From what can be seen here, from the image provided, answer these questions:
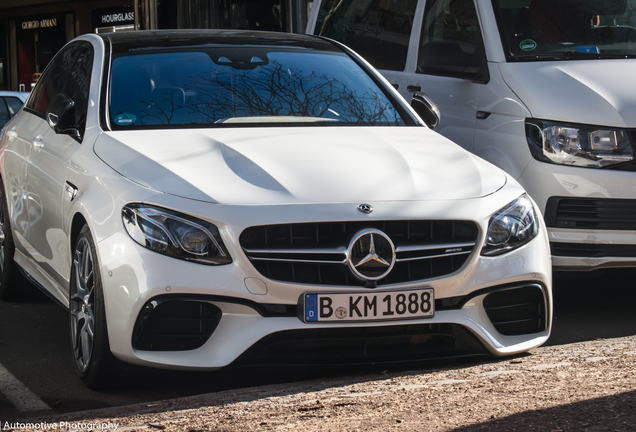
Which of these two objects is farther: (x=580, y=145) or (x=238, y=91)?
(x=580, y=145)

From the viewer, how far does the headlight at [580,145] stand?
5.25 m

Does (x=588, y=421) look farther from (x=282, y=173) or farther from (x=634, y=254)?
(x=634, y=254)

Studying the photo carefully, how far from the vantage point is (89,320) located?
162 inches

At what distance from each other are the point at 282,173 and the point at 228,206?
383mm

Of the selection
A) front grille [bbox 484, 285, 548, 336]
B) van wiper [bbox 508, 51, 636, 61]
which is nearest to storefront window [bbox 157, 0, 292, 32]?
van wiper [bbox 508, 51, 636, 61]

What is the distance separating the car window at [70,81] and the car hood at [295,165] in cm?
64

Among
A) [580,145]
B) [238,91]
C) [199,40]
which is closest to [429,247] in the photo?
[238,91]

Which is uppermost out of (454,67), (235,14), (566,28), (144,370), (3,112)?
(566,28)

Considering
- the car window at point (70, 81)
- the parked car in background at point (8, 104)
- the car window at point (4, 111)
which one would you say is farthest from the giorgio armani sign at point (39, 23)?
the car window at point (70, 81)

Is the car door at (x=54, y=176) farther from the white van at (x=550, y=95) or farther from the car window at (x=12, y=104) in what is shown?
the car window at (x=12, y=104)

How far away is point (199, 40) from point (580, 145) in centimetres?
229

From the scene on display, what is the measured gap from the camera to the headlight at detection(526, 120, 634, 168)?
17.2 ft

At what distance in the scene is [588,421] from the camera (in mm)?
3172

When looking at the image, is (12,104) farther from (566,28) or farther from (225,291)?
(225,291)
